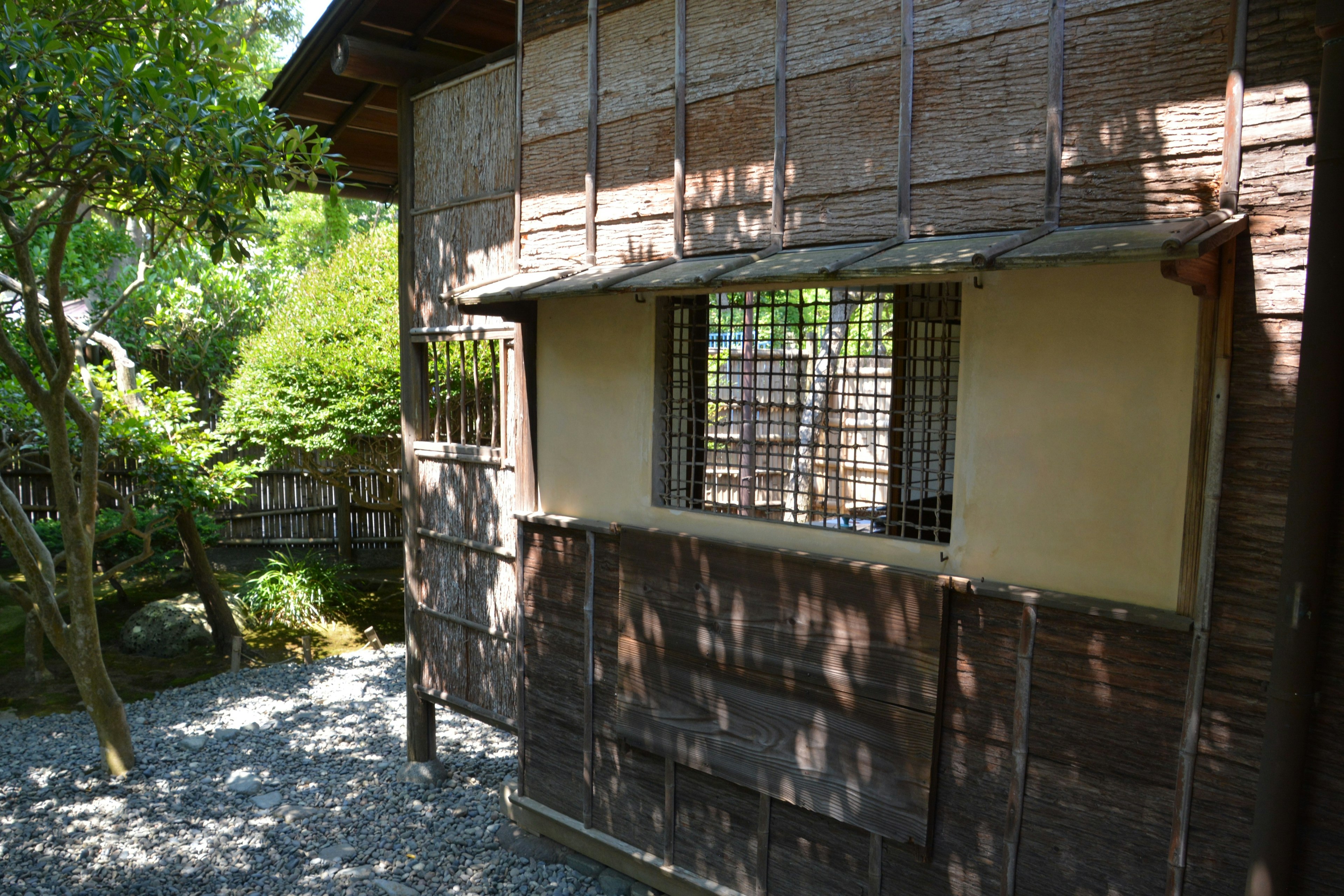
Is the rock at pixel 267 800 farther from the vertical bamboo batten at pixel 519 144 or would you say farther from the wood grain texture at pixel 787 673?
the vertical bamboo batten at pixel 519 144

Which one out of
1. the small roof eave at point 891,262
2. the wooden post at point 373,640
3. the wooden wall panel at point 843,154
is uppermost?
the wooden wall panel at point 843,154

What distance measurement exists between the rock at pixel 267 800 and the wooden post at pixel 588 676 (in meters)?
2.45

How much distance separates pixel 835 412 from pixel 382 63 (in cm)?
392

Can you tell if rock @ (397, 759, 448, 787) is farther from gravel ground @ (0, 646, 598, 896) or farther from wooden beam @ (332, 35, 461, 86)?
wooden beam @ (332, 35, 461, 86)

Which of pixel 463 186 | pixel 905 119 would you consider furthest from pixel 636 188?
pixel 463 186

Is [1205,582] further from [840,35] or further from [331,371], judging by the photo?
[331,371]

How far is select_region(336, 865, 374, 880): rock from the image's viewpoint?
5.26 meters

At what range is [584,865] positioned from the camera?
5.19 meters

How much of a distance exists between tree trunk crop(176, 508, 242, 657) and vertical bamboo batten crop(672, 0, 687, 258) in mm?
7177

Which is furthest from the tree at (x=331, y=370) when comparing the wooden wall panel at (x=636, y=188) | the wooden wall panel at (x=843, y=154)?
the wooden wall panel at (x=843, y=154)

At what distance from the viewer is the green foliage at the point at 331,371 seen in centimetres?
998

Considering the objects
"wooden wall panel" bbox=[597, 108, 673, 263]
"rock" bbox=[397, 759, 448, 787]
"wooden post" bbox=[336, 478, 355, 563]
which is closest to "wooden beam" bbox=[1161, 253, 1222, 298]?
"wooden wall panel" bbox=[597, 108, 673, 263]

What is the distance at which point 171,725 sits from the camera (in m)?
7.63

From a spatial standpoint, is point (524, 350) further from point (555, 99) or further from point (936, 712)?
point (936, 712)
